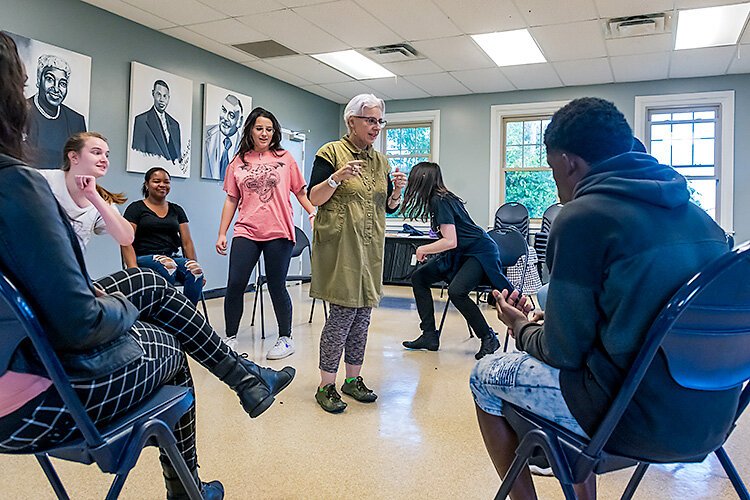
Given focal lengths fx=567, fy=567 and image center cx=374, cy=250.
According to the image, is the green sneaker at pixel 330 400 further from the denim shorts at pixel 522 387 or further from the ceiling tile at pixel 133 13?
the ceiling tile at pixel 133 13

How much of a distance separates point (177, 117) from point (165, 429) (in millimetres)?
5106

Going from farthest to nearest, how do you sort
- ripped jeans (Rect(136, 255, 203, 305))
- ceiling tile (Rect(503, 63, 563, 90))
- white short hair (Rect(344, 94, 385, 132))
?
1. ceiling tile (Rect(503, 63, 563, 90))
2. ripped jeans (Rect(136, 255, 203, 305))
3. white short hair (Rect(344, 94, 385, 132))

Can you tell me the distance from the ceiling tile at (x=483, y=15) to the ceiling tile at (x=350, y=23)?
0.68 meters

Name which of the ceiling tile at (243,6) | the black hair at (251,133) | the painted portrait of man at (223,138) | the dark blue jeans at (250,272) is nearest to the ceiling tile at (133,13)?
the ceiling tile at (243,6)

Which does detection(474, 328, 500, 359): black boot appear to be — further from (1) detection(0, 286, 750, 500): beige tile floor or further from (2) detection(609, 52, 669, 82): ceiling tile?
(2) detection(609, 52, 669, 82): ceiling tile

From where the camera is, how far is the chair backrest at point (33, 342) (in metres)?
0.84

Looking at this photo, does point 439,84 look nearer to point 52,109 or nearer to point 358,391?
point 52,109

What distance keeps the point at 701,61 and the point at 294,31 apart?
4.38 metres

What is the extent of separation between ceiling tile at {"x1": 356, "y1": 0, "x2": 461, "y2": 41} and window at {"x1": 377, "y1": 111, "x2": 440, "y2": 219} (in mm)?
2621

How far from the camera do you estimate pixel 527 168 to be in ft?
25.5

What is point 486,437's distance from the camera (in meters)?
1.30

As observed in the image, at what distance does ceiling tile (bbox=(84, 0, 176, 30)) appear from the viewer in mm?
4762

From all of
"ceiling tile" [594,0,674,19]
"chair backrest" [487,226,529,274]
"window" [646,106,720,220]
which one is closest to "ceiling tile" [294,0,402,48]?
"ceiling tile" [594,0,674,19]

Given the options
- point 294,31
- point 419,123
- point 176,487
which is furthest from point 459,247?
point 419,123
